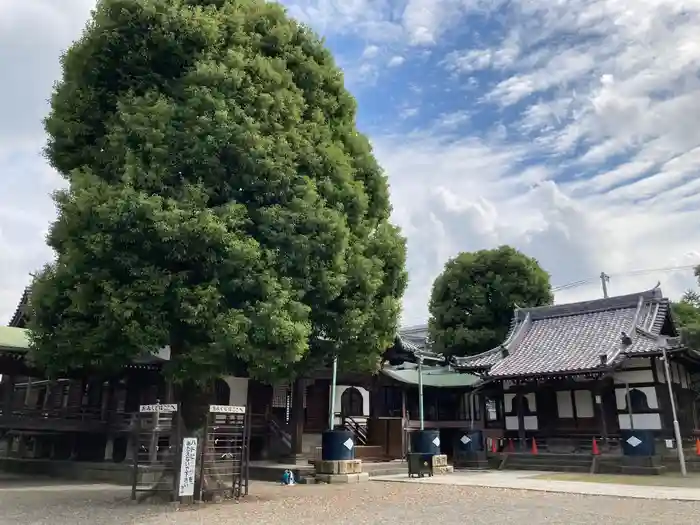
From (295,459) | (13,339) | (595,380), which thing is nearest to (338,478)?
(295,459)

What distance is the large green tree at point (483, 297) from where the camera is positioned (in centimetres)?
3781

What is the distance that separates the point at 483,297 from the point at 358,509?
95.3 feet

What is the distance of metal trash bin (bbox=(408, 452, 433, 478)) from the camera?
18.0 metres

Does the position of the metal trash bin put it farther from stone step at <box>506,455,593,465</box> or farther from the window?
the window

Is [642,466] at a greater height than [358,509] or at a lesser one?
greater

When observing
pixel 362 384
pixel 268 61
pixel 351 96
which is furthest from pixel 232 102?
pixel 362 384

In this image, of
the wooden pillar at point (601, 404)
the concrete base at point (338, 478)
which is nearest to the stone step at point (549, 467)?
the wooden pillar at point (601, 404)

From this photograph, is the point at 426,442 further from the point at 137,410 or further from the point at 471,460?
the point at 137,410

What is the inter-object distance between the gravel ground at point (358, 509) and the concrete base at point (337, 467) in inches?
89.0

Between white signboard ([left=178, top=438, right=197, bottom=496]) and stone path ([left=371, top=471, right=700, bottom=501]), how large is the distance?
7.56m

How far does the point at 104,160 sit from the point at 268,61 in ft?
14.1

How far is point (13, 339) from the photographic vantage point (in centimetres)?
1856

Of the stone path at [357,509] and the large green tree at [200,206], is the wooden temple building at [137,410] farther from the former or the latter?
the large green tree at [200,206]

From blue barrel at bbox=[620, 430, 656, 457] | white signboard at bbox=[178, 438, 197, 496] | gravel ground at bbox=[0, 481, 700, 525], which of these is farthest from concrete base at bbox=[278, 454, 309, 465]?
blue barrel at bbox=[620, 430, 656, 457]
